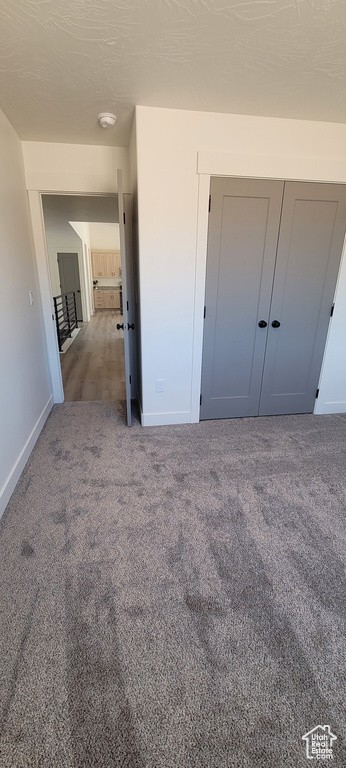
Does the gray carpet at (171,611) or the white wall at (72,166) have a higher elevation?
A: the white wall at (72,166)

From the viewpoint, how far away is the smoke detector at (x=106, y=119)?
2.22 meters

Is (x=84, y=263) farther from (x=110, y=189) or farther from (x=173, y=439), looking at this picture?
(x=173, y=439)

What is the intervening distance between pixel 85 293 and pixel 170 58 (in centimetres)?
803

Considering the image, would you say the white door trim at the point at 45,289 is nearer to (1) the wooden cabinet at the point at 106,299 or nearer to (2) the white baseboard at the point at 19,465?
(2) the white baseboard at the point at 19,465

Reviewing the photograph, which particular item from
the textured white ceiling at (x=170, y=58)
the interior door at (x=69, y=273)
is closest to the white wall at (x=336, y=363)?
the textured white ceiling at (x=170, y=58)

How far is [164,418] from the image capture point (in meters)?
2.95

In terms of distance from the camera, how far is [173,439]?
107 inches

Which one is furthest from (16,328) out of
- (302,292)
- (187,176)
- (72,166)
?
(302,292)

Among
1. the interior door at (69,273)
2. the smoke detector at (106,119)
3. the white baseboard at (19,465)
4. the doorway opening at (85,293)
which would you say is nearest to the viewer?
the white baseboard at (19,465)

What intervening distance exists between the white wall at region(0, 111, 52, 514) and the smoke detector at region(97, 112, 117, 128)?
2.16 ft

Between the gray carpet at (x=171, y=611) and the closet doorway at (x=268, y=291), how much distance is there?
878 millimetres

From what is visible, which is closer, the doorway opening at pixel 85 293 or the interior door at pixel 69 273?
the doorway opening at pixel 85 293
